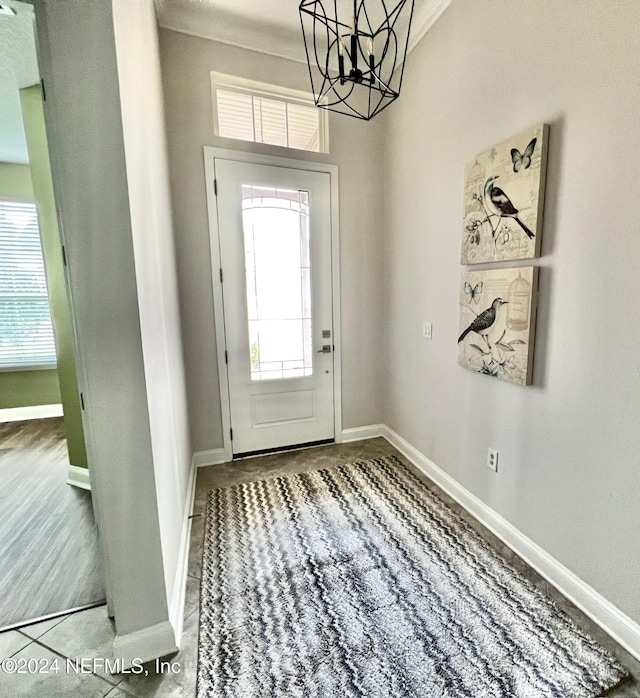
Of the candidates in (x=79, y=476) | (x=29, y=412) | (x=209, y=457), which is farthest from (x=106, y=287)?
(x=29, y=412)

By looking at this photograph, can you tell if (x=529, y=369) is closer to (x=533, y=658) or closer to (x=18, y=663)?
(x=533, y=658)

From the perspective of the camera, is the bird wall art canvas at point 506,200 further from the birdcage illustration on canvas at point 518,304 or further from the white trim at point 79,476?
the white trim at point 79,476

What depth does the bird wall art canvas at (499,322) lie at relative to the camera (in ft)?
5.29

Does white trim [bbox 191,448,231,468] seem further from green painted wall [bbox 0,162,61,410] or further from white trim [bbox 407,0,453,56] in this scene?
white trim [bbox 407,0,453,56]

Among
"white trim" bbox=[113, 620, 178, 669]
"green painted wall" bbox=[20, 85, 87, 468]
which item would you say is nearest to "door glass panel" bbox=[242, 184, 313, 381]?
"green painted wall" bbox=[20, 85, 87, 468]

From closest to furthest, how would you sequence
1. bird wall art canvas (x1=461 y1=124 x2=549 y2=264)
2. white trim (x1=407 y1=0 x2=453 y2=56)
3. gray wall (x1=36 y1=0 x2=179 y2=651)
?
gray wall (x1=36 y1=0 x2=179 y2=651)
bird wall art canvas (x1=461 y1=124 x2=549 y2=264)
white trim (x1=407 y1=0 x2=453 y2=56)

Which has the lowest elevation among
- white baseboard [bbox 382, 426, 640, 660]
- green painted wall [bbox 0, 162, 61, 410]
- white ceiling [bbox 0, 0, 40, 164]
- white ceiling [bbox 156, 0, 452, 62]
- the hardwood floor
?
the hardwood floor

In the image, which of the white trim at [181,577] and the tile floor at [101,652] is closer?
the tile floor at [101,652]

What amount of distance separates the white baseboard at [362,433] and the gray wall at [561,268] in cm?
93

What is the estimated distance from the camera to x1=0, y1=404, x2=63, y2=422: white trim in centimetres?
388

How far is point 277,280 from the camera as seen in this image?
266cm

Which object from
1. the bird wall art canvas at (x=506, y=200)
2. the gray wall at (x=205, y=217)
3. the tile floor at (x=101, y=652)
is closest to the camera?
the tile floor at (x=101, y=652)

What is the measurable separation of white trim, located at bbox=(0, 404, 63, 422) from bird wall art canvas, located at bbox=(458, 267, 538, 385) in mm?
4539

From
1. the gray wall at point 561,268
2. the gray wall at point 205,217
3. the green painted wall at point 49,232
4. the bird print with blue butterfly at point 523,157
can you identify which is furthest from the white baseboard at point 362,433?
the bird print with blue butterfly at point 523,157
